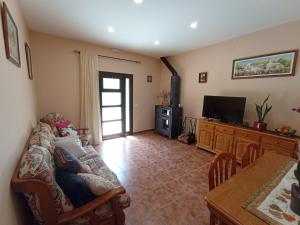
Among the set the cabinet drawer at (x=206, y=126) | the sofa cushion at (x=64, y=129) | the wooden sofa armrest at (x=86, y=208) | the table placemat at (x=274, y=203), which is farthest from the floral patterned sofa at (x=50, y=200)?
the cabinet drawer at (x=206, y=126)

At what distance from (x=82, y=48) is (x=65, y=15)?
4.16ft


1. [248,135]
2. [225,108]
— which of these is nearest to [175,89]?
[225,108]

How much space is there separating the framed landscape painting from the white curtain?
339cm

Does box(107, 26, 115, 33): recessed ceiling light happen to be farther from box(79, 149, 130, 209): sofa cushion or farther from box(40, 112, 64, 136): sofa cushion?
box(79, 149, 130, 209): sofa cushion

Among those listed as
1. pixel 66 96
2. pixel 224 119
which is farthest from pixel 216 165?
pixel 66 96

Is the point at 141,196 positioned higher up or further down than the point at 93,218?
further down

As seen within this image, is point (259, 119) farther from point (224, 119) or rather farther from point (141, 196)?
point (141, 196)

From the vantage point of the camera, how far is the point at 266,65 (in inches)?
112

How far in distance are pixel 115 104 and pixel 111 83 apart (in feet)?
2.10

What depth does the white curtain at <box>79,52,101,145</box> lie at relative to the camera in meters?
3.63

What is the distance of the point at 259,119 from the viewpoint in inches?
111

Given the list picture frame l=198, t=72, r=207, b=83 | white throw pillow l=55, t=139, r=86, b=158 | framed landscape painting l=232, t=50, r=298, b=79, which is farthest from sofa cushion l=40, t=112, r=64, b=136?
framed landscape painting l=232, t=50, r=298, b=79

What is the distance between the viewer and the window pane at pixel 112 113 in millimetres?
4312

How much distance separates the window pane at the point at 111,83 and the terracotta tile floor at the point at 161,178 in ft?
5.22
